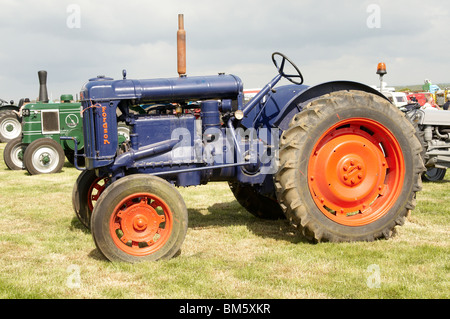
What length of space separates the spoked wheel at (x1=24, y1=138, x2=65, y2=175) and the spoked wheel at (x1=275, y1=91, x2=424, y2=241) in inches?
296

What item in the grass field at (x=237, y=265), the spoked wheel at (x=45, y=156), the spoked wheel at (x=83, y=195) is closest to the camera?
the grass field at (x=237, y=265)

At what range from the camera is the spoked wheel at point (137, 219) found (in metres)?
3.83

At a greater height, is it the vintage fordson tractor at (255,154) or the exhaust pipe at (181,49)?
the exhaust pipe at (181,49)

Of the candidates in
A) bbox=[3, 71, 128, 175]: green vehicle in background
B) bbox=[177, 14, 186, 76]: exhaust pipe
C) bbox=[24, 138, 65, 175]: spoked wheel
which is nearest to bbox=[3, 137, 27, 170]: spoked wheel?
bbox=[3, 71, 128, 175]: green vehicle in background

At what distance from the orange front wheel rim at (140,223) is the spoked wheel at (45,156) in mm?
7090

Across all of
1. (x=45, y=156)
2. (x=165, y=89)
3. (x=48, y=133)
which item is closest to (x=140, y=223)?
(x=165, y=89)

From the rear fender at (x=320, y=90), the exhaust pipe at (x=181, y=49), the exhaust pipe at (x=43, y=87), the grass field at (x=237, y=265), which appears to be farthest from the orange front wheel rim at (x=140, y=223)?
the exhaust pipe at (x=43, y=87)

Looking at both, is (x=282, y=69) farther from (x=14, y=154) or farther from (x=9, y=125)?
→ (x=9, y=125)

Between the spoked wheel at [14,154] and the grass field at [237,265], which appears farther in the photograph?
the spoked wheel at [14,154]

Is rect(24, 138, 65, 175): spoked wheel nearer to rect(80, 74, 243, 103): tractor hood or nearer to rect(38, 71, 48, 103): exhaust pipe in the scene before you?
rect(38, 71, 48, 103): exhaust pipe

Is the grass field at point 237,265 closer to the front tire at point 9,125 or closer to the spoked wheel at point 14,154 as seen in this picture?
the spoked wheel at point 14,154

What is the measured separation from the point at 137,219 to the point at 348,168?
1.94m

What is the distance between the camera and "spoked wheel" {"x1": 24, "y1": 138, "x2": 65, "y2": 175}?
1035 cm

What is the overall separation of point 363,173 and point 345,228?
1.78 ft
